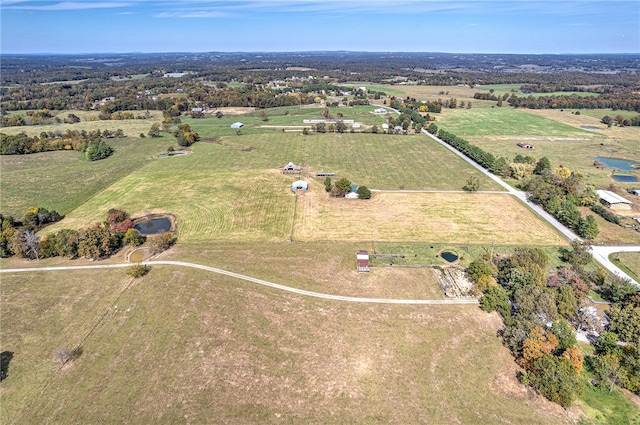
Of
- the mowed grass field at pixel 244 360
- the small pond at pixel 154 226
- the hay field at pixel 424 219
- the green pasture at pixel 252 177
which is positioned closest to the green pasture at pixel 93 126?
the green pasture at pixel 252 177

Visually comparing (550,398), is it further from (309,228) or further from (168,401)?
(309,228)

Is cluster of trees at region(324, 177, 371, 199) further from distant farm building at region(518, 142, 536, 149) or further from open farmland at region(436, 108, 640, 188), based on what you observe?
distant farm building at region(518, 142, 536, 149)

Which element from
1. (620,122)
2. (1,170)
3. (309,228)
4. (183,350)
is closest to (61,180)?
(1,170)

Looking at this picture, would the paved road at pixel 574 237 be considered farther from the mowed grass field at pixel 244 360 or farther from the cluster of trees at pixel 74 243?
the cluster of trees at pixel 74 243

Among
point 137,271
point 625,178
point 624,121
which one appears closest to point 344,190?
point 137,271

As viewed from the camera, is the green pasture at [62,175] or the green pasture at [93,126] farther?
the green pasture at [93,126]

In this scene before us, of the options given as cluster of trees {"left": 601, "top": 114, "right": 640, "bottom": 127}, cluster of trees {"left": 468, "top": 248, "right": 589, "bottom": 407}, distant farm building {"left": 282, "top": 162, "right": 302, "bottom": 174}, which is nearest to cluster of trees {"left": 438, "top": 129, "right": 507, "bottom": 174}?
cluster of trees {"left": 468, "top": 248, "right": 589, "bottom": 407}
